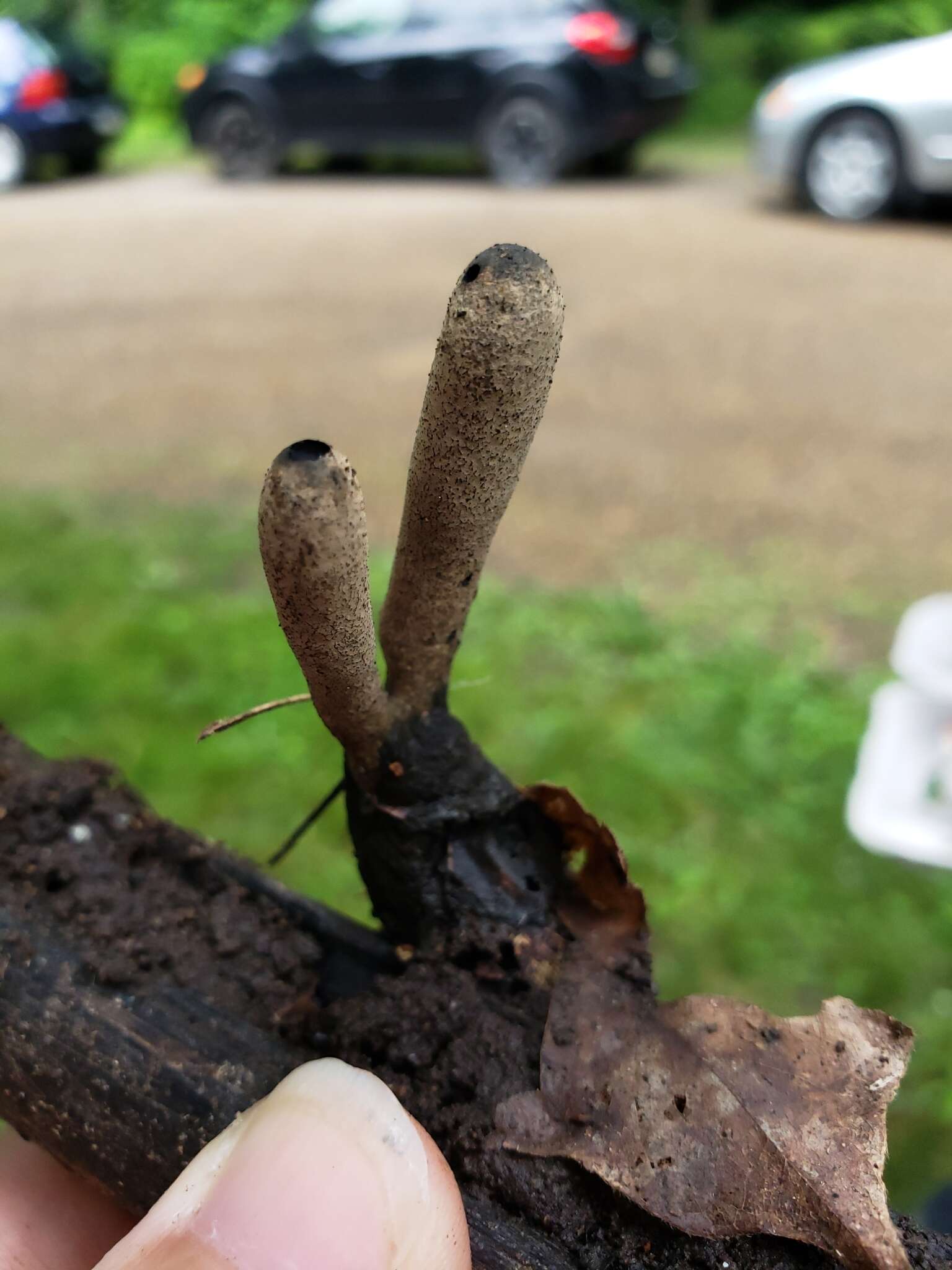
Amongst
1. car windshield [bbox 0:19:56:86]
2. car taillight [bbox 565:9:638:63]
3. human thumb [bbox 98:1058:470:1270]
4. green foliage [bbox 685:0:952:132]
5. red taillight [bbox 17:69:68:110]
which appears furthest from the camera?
green foliage [bbox 685:0:952:132]

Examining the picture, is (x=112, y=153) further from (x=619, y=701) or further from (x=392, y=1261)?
(x=392, y=1261)

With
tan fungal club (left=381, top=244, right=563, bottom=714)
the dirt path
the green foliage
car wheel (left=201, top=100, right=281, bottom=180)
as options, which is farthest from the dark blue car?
tan fungal club (left=381, top=244, right=563, bottom=714)

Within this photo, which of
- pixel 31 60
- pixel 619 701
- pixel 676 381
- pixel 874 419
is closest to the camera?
pixel 619 701

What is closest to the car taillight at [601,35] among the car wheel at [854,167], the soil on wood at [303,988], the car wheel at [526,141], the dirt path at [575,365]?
the car wheel at [526,141]

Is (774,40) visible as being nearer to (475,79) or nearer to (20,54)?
(475,79)

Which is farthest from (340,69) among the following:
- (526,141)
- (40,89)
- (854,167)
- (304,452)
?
(304,452)

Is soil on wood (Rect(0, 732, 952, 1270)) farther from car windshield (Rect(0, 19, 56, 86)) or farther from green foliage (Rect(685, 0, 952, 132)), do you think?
green foliage (Rect(685, 0, 952, 132))

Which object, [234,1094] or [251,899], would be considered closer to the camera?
[234,1094]

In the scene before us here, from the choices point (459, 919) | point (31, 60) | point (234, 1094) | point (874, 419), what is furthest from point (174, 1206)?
point (31, 60)
